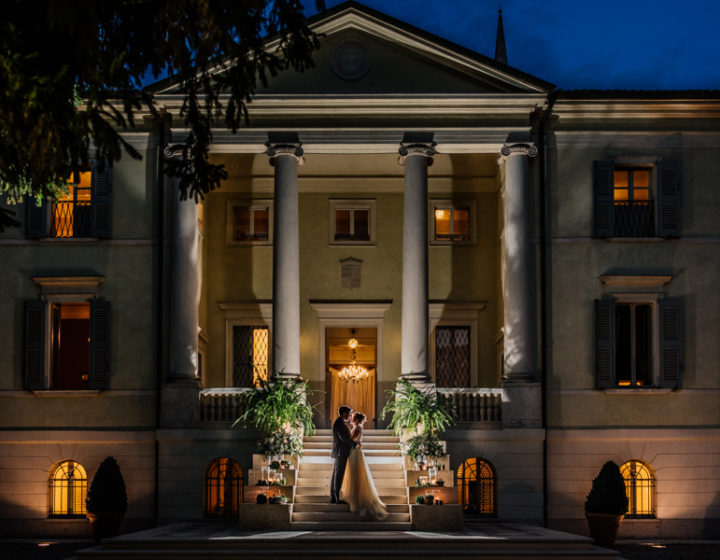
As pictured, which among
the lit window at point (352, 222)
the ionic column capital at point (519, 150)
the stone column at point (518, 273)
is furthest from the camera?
the lit window at point (352, 222)

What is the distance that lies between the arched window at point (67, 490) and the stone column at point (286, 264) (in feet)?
17.7

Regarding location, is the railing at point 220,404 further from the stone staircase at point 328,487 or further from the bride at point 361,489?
the bride at point 361,489

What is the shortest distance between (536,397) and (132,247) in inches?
399

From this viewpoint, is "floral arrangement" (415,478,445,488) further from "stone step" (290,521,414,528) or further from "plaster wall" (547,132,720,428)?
"plaster wall" (547,132,720,428)

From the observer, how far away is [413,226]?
24.2m

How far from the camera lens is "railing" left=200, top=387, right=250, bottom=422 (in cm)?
2423

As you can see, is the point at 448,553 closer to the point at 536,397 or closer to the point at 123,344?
the point at 536,397

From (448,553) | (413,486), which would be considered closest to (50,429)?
(413,486)

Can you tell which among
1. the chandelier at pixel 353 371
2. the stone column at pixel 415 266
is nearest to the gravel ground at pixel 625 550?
the stone column at pixel 415 266

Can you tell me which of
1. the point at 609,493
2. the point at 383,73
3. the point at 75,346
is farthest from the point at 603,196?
Result: the point at 75,346

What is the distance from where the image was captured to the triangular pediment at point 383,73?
24438 millimetres

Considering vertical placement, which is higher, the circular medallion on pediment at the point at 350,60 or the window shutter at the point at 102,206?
the circular medallion on pediment at the point at 350,60

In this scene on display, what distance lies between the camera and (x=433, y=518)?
20.6 meters

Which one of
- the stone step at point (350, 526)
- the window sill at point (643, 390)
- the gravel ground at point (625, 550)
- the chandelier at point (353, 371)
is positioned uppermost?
the chandelier at point (353, 371)
